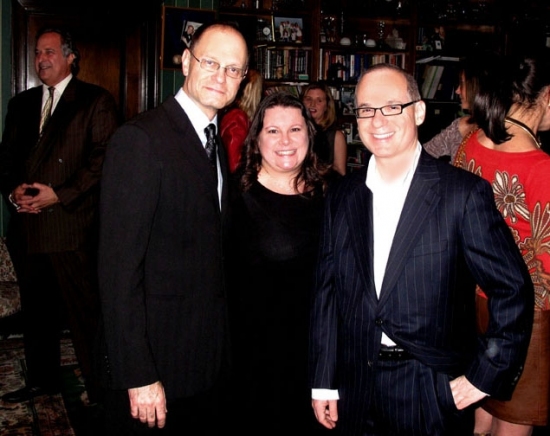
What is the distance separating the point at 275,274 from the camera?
207 cm

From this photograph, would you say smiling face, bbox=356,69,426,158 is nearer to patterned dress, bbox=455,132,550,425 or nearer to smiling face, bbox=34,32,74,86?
patterned dress, bbox=455,132,550,425

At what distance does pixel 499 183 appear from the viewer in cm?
188

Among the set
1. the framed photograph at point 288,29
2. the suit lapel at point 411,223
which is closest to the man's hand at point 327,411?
the suit lapel at point 411,223

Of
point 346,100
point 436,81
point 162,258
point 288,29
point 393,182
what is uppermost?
point 288,29

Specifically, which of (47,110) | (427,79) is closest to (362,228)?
(47,110)

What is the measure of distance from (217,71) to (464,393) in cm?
112

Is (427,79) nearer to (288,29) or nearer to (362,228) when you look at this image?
(288,29)

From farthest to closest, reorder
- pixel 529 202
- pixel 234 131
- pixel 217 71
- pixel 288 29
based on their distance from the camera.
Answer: pixel 288 29, pixel 234 131, pixel 529 202, pixel 217 71

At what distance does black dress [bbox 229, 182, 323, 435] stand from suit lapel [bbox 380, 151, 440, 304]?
0.62 meters

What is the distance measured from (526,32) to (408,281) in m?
5.33

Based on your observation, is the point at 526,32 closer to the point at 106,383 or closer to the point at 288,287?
the point at 288,287

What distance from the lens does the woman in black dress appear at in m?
2.08

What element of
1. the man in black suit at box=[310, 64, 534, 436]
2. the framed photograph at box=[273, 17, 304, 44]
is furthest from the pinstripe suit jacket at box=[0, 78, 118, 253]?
the framed photograph at box=[273, 17, 304, 44]

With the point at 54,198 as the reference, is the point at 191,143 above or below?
above
